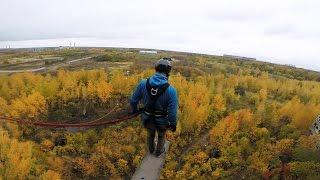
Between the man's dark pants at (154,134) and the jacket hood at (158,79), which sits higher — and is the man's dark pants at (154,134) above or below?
below

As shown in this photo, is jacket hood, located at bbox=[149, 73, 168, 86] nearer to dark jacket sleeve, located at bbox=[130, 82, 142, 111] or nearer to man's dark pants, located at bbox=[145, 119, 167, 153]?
dark jacket sleeve, located at bbox=[130, 82, 142, 111]

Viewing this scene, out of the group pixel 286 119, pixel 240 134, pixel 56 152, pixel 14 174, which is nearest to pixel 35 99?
pixel 56 152

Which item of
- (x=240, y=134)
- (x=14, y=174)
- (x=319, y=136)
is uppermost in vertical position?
(x=319, y=136)

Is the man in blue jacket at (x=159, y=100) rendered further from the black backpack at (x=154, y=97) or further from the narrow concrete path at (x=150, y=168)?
the narrow concrete path at (x=150, y=168)

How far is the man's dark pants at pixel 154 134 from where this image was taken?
44.5ft

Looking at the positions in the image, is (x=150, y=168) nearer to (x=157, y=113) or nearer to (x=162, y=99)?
(x=157, y=113)

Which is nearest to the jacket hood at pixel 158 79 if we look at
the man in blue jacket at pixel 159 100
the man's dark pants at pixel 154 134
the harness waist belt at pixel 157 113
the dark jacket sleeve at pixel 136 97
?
the man in blue jacket at pixel 159 100

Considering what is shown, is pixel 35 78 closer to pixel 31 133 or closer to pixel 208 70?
pixel 31 133

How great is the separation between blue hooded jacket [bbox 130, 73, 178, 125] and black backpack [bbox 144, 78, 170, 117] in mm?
88

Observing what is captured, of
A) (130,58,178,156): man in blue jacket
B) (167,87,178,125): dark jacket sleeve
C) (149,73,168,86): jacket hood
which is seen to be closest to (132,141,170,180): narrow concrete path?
(130,58,178,156): man in blue jacket

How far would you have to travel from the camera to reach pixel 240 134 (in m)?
95.5

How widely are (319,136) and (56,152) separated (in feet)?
179

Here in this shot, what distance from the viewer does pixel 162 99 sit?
41.8ft

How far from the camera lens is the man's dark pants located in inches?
533
